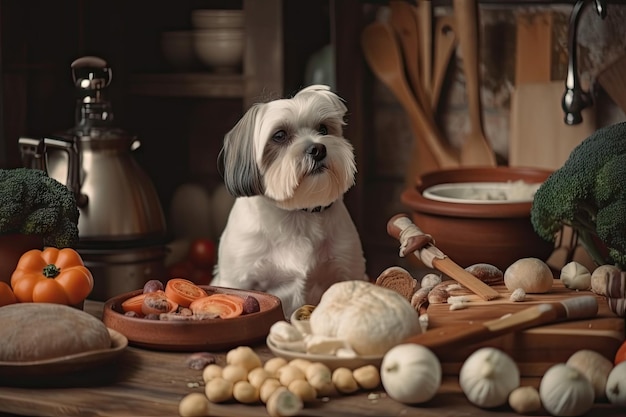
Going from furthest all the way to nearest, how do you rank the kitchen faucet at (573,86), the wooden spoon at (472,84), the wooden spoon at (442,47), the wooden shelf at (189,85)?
the wooden shelf at (189,85)
the wooden spoon at (442,47)
the wooden spoon at (472,84)
the kitchen faucet at (573,86)

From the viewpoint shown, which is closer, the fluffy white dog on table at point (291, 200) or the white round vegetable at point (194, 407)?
the white round vegetable at point (194, 407)

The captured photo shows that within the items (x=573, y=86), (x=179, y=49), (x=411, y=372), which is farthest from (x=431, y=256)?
(x=179, y=49)

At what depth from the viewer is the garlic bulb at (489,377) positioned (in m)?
1.34

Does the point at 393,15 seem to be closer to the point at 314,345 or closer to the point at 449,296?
the point at 449,296

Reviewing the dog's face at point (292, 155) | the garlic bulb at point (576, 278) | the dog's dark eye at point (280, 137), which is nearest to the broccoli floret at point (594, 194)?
the garlic bulb at point (576, 278)

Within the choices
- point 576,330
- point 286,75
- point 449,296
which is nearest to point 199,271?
point 286,75

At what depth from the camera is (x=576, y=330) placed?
4.83ft

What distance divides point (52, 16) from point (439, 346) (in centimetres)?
207

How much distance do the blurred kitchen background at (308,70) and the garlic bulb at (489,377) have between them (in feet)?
4.88

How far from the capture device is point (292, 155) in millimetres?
1987

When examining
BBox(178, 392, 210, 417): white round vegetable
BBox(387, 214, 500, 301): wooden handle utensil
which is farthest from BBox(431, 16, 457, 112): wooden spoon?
BBox(178, 392, 210, 417): white round vegetable

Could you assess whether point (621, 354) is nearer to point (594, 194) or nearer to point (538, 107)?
point (594, 194)

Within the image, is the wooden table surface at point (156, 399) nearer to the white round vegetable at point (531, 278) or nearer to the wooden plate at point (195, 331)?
the wooden plate at point (195, 331)

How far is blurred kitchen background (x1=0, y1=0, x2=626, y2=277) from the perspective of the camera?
2861 millimetres
